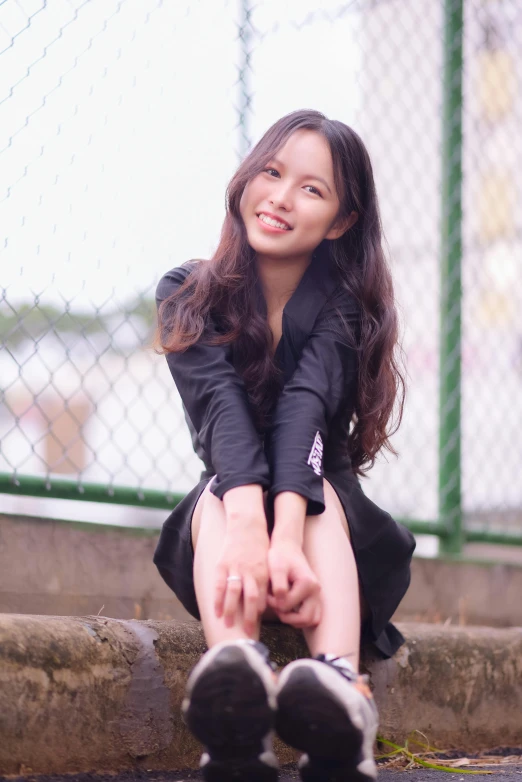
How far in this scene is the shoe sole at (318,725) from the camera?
1127 mm

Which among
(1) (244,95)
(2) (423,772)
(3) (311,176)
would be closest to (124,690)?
(2) (423,772)

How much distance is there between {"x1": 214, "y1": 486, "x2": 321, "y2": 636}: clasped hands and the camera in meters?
1.29

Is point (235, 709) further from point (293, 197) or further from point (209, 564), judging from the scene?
point (293, 197)

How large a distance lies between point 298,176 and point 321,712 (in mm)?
956

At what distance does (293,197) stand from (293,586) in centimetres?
73

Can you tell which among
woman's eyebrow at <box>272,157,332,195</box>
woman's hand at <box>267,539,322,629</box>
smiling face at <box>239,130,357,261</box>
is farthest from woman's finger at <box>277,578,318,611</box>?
woman's eyebrow at <box>272,157,332,195</box>

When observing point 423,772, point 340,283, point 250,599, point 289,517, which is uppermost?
point 340,283

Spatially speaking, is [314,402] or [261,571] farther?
[314,402]

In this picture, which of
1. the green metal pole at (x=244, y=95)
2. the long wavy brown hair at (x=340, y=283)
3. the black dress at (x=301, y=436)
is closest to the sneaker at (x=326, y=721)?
the black dress at (x=301, y=436)

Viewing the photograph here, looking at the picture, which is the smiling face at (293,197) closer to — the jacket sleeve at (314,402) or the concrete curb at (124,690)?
the jacket sleeve at (314,402)

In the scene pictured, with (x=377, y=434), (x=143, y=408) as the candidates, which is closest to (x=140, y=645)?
(x=377, y=434)

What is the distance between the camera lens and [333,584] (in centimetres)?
137

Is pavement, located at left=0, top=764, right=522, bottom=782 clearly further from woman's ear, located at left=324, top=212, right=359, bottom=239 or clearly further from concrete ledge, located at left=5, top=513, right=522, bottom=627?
woman's ear, located at left=324, top=212, right=359, bottom=239

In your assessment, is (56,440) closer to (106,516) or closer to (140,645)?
(106,516)
